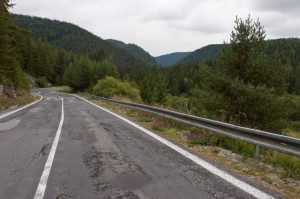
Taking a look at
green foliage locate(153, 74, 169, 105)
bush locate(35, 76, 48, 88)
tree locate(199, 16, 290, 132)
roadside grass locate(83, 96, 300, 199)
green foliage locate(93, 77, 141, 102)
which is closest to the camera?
roadside grass locate(83, 96, 300, 199)

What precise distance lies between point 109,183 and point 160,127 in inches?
196

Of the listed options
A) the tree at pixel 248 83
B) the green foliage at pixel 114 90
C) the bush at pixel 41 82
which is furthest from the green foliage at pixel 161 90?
the bush at pixel 41 82

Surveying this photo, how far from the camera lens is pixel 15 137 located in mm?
6527

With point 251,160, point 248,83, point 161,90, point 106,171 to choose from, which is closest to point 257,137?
point 251,160

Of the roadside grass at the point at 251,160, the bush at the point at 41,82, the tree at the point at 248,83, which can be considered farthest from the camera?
the bush at the point at 41,82

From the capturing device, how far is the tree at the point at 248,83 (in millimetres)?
10644

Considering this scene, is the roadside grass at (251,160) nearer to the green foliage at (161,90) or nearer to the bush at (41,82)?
the green foliage at (161,90)

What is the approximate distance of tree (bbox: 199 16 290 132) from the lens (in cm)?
1064

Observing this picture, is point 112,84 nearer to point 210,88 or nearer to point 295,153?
point 210,88

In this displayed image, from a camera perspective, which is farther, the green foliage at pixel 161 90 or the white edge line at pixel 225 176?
the green foliage at pixel 161 90

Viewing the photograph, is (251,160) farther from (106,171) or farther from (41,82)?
(41,82)

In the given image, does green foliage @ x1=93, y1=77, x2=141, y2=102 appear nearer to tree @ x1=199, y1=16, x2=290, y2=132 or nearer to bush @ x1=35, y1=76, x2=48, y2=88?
tree @ x1=199, y1=16, x2=290, y2=132

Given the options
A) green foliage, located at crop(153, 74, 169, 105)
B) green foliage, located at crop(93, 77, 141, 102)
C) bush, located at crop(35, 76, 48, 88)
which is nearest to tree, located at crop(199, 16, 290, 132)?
green foliage, located at crop(93, 77, 141, 102)

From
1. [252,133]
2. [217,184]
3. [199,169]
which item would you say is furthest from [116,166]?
[252,133]
